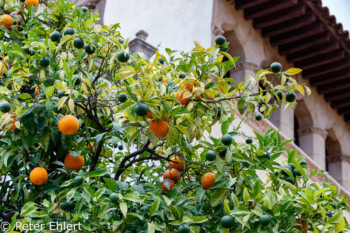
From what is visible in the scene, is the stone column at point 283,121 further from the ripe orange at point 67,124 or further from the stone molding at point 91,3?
the ripe orange at point 67,124

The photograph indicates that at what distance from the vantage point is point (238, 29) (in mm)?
7992

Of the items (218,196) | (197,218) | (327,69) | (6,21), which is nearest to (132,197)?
(197,218)

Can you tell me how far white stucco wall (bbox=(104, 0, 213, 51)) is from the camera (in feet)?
24.5

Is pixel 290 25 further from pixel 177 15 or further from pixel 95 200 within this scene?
pixel 95 200

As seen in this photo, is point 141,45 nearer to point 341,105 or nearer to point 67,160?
point 67,160

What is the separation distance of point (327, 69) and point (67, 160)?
655cm

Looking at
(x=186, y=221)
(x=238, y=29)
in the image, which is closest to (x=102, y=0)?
(x=238, y=29)

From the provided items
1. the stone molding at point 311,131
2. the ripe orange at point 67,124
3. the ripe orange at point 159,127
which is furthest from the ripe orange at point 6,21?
the stone molding at point 311,131

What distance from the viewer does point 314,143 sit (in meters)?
9.17

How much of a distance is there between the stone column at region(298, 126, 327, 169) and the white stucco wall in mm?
3129

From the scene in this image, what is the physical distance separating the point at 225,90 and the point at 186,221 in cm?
84

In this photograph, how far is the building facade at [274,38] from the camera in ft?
24.7

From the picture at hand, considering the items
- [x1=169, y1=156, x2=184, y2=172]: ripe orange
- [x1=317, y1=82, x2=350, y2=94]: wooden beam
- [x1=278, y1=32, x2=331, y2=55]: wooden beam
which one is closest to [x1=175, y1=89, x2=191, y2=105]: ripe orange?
[x1=169, y1=156, x2=184, y2=172]: ripe orange

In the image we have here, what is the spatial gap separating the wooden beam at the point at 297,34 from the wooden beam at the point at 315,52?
0.39m
